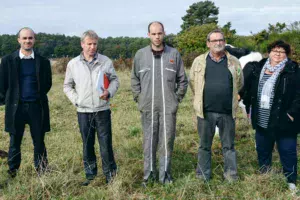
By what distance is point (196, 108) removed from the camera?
4219mm

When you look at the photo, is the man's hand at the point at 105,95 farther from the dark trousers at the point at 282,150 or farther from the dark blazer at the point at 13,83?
the dark trousers at the point at 282,150

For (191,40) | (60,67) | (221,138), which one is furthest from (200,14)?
(221,138)

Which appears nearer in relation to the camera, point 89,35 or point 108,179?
point 89,35

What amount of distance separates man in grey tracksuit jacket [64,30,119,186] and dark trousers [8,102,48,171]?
0.50 m

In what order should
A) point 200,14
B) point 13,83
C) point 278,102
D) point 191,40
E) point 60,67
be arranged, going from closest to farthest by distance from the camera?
1. point 278,102
2. point 13,83
3. point 60,67
4. point 191,40
5. point 200,14

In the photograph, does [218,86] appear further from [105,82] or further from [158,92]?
[105,82]

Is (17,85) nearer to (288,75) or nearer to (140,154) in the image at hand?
(140,154)

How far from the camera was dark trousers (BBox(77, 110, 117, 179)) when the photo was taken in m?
4.18

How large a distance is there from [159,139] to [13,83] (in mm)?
1785

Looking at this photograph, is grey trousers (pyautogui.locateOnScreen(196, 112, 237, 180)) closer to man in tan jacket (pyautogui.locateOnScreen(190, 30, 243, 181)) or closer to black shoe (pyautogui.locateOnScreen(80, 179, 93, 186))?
man in tan jacket (pyautogui.locateOnScreen(190, 30, 243, 181))

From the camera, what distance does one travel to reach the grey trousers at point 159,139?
4141 millimetres

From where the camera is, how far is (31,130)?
445cm

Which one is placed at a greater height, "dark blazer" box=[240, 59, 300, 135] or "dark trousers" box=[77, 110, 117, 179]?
"dark blazer" box=[240, 59, 300, 135]

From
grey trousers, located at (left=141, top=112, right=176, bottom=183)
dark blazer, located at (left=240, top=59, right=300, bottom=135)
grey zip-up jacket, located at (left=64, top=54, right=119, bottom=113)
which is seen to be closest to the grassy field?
grey trousers, located at (left=141, top=112, right=176, bottom=183)
